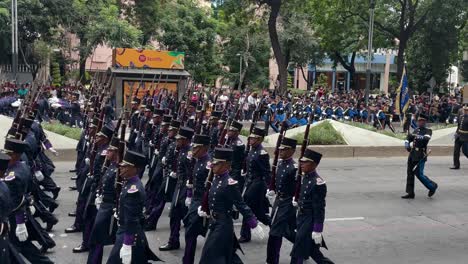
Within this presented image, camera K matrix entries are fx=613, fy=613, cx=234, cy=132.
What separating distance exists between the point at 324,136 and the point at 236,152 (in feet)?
31.3

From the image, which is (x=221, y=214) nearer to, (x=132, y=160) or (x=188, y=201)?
(x=132, y=160)

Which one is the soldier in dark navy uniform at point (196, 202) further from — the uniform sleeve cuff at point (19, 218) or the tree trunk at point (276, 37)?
the tree trunk at point (276, 37)

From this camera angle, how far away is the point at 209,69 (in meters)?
41.4

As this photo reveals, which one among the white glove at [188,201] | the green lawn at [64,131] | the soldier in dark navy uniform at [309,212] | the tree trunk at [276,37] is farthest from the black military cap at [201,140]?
the tree trunk at [276,37]

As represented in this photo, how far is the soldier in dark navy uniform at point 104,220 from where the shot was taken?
7182 millimetres

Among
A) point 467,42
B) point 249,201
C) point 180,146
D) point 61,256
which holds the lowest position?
point 61,256

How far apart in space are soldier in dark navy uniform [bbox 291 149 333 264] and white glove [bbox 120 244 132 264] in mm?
2147

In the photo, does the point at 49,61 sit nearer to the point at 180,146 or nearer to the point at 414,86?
the point at 414,86

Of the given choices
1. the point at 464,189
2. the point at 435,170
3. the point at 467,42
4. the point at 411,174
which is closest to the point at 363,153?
the point at 435,170

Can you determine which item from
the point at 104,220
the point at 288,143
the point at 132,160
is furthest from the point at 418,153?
the point at 132,160

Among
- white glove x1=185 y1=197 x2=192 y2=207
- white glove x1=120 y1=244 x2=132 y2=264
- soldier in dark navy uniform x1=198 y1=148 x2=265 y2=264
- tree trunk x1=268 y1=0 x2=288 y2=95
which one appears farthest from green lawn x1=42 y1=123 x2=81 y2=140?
tree trunk x1=268 y1=0 x2=288 y2=95

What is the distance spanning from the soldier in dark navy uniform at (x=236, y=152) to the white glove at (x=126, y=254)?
408 centimetres

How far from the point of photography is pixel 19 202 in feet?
22.9

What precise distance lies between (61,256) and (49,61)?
3270cm
